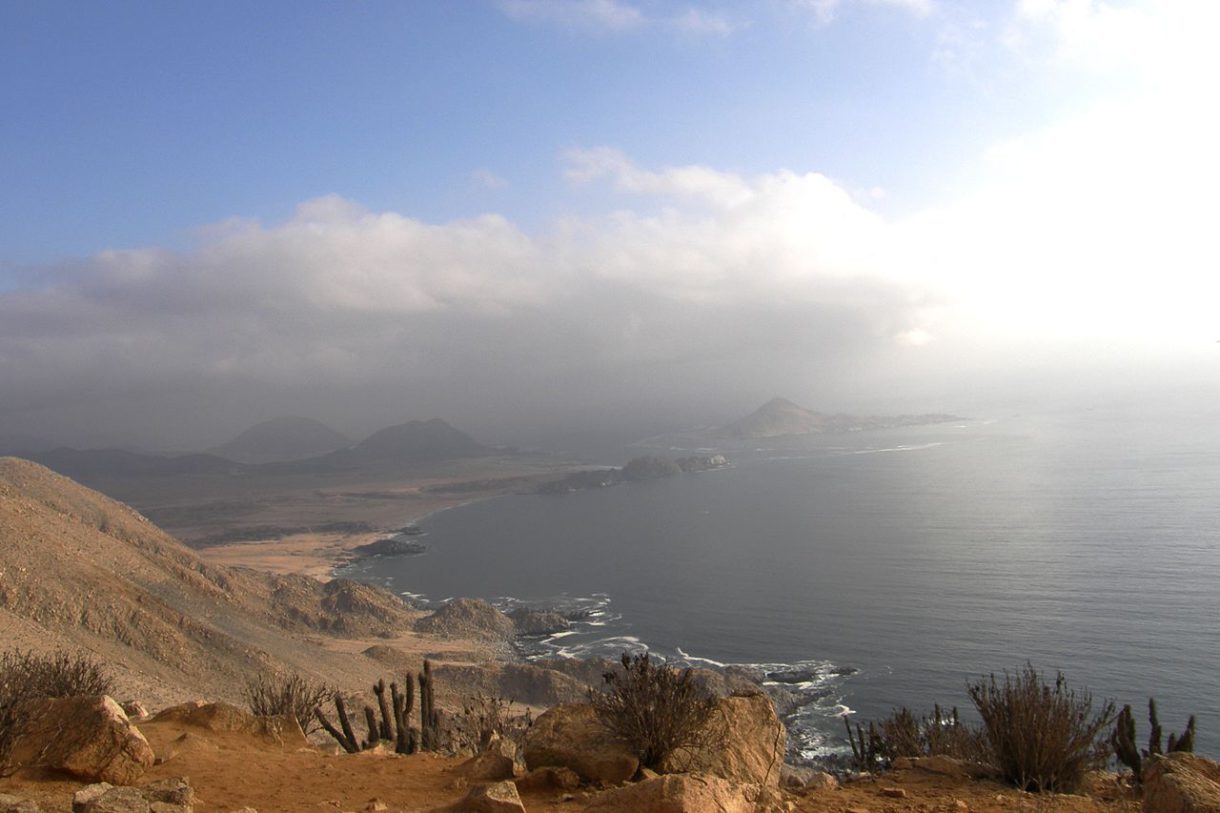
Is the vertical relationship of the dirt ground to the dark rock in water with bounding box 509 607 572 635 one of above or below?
above

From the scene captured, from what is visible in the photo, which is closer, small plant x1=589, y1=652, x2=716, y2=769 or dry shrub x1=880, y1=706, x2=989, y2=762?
small plant x1=589, y1=652, x2=716, y2=769

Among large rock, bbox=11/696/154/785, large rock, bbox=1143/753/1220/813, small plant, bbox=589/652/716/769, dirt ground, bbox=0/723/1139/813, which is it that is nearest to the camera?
large rock, bbox=1143/753/1220/813

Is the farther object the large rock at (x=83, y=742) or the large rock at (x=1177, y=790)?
the large rock at (x=83, y=742)

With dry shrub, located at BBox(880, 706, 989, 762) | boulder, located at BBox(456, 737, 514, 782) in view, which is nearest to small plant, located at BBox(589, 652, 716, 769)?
boulder, located at BBox(456, 737, 514, 782)

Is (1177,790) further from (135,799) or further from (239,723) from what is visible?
(239,723)

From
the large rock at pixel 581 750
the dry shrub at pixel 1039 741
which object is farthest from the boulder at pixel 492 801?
the dry shrub at pixel 1039 741

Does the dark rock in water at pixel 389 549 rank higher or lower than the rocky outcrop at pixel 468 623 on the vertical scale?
lower

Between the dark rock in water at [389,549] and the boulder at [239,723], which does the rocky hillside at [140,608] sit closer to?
the boulder at [239,723]

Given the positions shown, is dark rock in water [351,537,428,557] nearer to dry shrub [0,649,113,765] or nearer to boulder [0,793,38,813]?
dry shrub [0,649,113,765]
